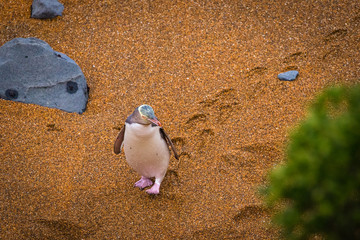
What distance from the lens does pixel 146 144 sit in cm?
287

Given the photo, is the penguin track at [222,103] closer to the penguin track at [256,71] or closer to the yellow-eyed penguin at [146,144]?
the penguin track at [256,71]

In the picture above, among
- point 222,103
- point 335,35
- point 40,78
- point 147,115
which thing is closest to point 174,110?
point 222,103

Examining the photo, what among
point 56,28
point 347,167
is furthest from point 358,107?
point 56,28

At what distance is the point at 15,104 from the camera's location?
3754 millimetres

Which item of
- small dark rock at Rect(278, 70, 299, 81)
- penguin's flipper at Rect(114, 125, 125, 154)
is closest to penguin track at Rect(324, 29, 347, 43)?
small dark rock at Rect(278, 70, 299, 81)

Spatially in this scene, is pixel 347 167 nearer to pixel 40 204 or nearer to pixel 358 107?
pixel 358 107

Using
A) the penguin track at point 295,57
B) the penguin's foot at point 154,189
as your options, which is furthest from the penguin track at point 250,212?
the penguin track at point 295,57

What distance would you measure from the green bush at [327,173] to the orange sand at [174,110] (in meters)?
1.71

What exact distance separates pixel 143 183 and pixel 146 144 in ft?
1.89

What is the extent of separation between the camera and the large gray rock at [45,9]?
15.3 feet

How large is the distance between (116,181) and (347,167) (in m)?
2.44

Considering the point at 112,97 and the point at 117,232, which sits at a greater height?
the point at 112,97

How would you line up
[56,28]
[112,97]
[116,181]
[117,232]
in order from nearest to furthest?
1. [117,232]
2. [116,181]
3. [112,97]
4. [56,28]

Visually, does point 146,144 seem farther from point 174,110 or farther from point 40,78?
point 40,78
